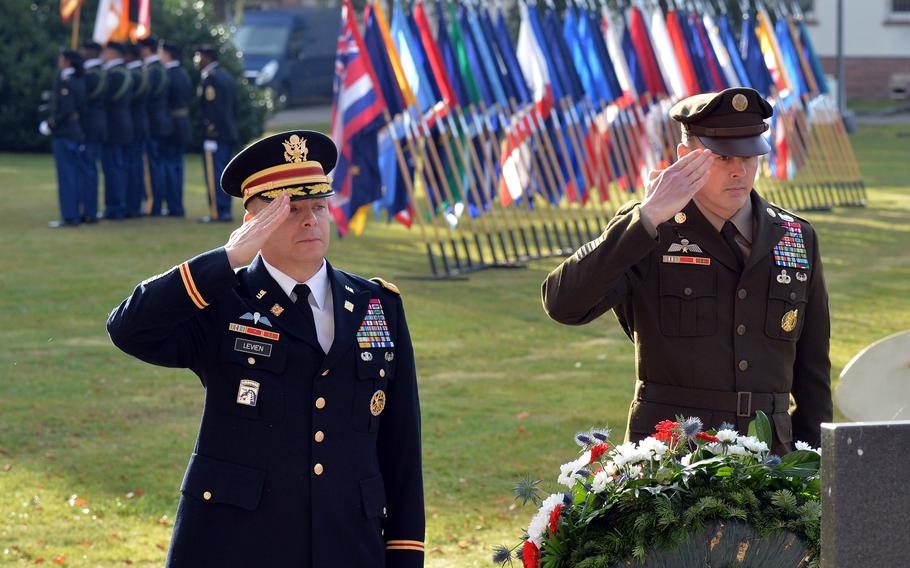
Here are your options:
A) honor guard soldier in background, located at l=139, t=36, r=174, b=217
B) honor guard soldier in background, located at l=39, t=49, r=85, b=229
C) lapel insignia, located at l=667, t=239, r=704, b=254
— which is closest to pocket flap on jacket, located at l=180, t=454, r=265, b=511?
lapel insignia, located at l=667, t=239, r=704, b=254

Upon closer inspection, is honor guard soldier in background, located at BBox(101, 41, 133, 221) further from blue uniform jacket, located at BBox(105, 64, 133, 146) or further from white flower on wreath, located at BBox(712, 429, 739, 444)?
white flower on wreath, located at BBox(712, 429, 739, 444)

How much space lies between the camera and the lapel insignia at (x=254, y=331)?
3.46m

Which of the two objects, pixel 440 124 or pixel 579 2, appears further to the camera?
pixel 579 2

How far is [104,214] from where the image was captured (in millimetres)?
18906

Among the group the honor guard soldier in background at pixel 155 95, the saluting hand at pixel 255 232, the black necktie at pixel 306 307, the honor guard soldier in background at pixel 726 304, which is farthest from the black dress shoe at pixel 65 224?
the saluting hand at pixel 255 232

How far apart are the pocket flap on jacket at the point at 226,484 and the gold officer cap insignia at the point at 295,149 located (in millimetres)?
745

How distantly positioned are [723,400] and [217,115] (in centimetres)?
1512

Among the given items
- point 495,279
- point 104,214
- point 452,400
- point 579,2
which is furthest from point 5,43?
point 452,400

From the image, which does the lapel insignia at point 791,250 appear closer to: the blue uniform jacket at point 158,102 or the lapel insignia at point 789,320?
the lapel insignia at point 789,320

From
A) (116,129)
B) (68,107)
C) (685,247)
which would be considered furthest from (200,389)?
(116,129)

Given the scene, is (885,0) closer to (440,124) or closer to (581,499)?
(440,124)

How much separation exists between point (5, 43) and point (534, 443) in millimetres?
22166

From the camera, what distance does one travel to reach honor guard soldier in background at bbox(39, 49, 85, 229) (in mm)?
17719

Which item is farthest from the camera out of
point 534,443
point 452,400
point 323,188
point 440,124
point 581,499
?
point 440,124
